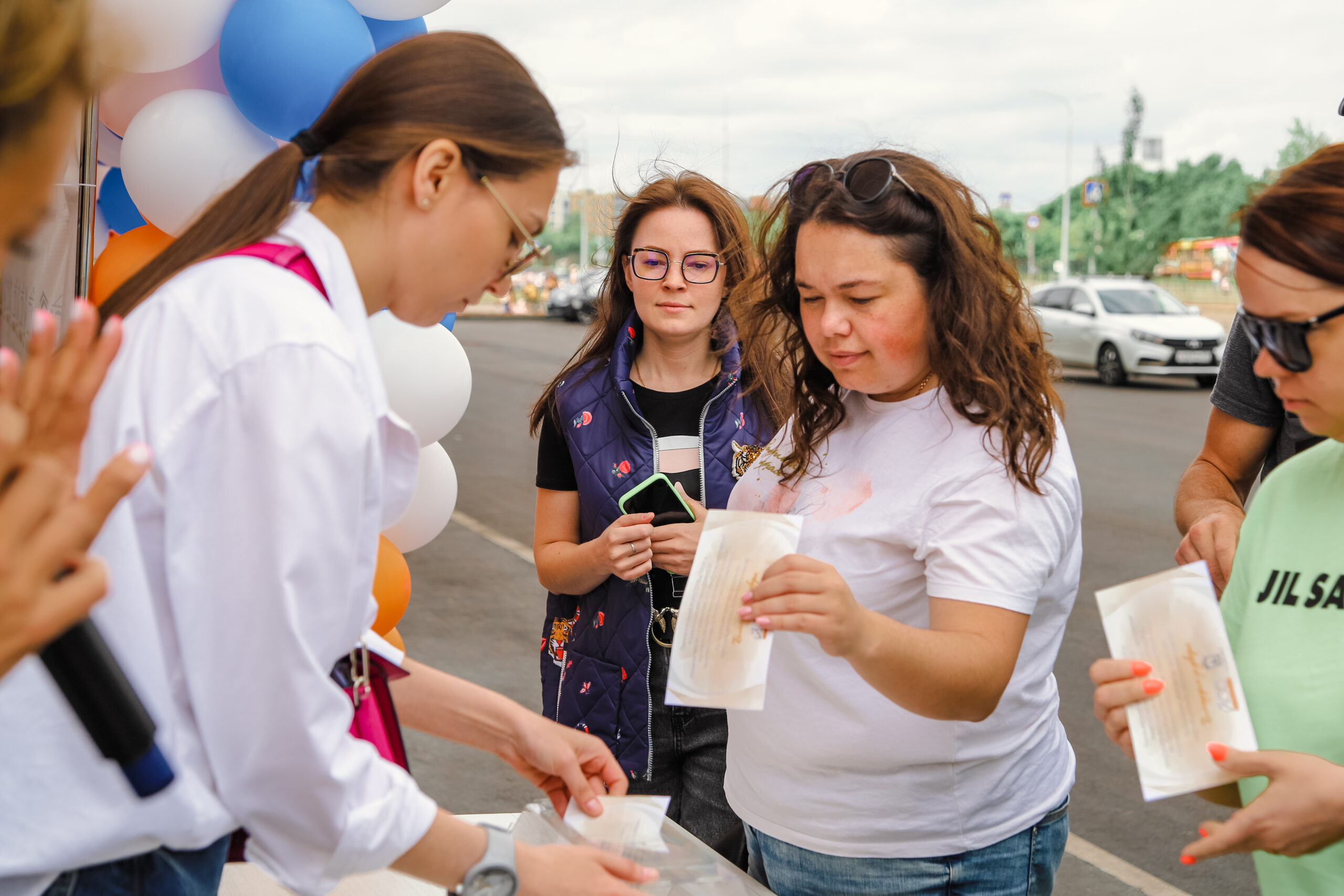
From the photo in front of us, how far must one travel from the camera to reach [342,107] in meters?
1.27

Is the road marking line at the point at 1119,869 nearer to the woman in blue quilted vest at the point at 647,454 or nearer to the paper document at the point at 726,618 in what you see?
the woman in blue quilted vest at the point at 647,454

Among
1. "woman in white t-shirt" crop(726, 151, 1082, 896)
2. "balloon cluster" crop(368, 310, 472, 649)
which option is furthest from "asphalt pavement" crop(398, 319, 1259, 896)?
"woman in white t-shirt" crop(726, 151, 1082, 896)

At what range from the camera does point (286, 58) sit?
254cm

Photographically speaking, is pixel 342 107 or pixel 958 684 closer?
pixel 342 107

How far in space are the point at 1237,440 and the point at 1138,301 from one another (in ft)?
46.4

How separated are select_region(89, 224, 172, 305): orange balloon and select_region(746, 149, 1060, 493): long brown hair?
1.85 meters

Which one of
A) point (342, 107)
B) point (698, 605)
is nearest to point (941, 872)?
point (698, 605)

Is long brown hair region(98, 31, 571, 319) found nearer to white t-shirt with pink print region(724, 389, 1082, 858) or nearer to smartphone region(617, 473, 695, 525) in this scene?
white t-shirt with pink print region(724, 389, 1082, 858)

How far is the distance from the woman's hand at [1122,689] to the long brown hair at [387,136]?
921 millimetres

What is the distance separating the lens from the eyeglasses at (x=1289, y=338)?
1.28 meters

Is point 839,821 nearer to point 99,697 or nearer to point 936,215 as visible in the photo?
point 936,215

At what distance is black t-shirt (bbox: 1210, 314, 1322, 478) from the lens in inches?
87.0

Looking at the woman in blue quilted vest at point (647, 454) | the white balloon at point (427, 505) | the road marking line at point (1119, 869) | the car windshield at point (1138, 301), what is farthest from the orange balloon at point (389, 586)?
the car windshield at point (1138, 301)

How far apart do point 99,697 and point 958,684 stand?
3.32 ft
